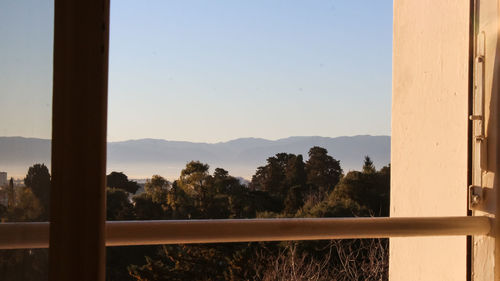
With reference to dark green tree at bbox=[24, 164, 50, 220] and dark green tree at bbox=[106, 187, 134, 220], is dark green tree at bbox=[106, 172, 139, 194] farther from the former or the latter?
dark green tree at bbox=[24, 164, 50, 220]

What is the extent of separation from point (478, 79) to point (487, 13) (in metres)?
0.15

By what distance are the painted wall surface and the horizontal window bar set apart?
22 cm

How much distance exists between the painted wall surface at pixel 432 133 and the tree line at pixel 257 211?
460 centimetres

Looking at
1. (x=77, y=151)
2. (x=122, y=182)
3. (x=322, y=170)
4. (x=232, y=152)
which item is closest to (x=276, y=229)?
(x=77, y=151)

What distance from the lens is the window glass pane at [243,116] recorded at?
310 inches

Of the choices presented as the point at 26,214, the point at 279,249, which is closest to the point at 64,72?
the point at 26,214

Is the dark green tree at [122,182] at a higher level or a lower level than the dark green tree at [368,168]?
lower

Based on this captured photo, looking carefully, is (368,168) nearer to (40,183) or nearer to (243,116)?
(243,116)

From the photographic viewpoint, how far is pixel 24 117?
0.51 meters

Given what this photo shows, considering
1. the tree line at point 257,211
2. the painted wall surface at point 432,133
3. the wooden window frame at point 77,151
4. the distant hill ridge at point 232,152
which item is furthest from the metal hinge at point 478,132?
the distant hill ridge at point 232,152

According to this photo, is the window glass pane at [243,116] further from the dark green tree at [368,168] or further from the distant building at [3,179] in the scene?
the distant building at [3,179]

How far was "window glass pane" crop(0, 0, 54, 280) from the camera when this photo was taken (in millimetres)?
502

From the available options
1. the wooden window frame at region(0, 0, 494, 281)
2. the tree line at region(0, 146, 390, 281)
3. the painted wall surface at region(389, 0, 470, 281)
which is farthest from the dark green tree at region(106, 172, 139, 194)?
the wooden window frame at region(0, 0, 494, 281)

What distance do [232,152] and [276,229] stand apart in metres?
8.71
